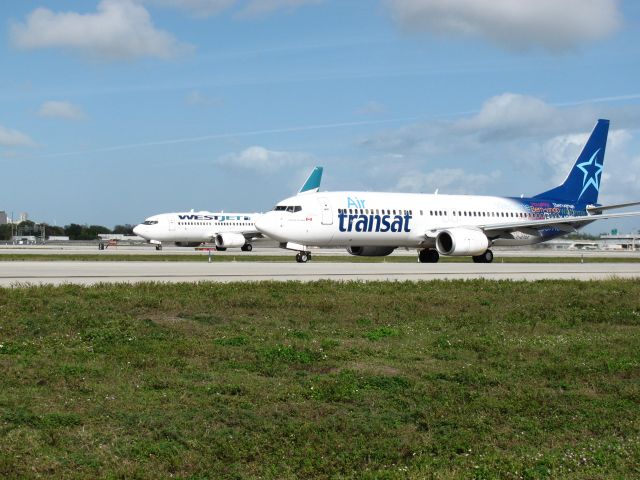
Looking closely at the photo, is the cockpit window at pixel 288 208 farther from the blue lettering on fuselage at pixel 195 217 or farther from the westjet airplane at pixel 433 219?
the blue lettering on fuselage at pixel 195 217

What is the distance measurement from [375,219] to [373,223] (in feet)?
0.88

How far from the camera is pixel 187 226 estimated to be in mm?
79750

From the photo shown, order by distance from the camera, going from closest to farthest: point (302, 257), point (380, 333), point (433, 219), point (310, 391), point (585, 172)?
1. point (310, 391)
2. point (380, 333)
3. point (302, 257)
4. point (433, 219)
5. point (585, 172)

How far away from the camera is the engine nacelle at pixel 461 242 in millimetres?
41156

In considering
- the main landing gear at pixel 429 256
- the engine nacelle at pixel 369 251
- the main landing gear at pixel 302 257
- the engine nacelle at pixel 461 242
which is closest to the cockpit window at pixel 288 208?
the main landing gear at pixel 302 257

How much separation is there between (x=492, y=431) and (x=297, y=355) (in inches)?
156

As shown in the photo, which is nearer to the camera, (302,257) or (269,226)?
(269,226)

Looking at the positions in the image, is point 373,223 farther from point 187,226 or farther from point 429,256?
point 187,226

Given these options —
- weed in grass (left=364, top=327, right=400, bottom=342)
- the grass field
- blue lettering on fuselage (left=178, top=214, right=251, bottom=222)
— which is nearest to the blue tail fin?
the grass field

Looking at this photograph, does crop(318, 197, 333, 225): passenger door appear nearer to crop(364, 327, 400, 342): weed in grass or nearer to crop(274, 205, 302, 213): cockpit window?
crop(274, 205, 302, 213): cockpit window

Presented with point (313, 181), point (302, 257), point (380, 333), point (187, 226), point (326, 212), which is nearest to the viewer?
point (380, 333)

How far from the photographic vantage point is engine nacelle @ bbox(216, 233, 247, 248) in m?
73.6

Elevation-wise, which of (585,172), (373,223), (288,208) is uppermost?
(585,172)

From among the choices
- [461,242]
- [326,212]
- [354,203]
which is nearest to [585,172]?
[461,242]
